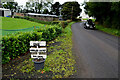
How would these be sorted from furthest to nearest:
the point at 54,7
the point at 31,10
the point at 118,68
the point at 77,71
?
the point at 54,7 < the point at 31,10 < the point at 118,68 < the point at 77,71

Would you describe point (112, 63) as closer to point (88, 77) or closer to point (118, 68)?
point (118, 68)

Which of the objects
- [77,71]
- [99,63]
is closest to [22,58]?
[77,71]

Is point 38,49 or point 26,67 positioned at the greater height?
point 38,49

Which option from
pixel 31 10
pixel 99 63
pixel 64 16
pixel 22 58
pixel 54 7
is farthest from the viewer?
pixel 54 7

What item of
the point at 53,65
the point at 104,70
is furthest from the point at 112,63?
the point at 53,65

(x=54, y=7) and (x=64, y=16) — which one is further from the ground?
(x=54, y=7)

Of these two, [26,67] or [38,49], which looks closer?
[38,49]

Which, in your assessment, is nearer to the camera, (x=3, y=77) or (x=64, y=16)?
(x=3, y=77)

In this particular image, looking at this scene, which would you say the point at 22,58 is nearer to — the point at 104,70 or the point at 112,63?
the point at 104,70

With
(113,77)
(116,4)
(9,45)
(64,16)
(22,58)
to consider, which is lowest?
(113,77)

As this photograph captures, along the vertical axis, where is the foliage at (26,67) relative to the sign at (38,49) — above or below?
below

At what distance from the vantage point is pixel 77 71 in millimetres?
4875

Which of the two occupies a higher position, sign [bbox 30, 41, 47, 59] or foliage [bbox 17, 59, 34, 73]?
sign [bbox 30, 41, 47, 59]

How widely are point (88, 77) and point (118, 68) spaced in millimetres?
1941
